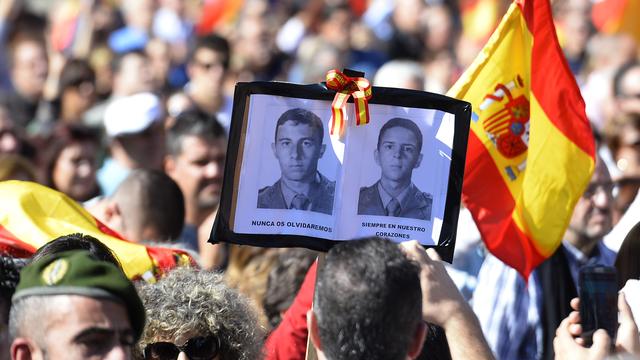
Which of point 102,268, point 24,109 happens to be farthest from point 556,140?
point 24,109

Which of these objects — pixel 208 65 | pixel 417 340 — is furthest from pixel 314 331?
pixel 208 65

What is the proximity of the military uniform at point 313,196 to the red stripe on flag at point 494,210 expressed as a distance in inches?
42.1

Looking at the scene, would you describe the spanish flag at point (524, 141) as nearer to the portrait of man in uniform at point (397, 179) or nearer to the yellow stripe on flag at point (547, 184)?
the yellow stripe on flag at point (547, 184)

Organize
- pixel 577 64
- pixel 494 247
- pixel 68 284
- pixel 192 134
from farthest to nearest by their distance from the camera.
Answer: pixel 577 64 < pixel 192 134 < pixel 494 247 < pixel 68 284

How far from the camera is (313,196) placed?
4352 mm

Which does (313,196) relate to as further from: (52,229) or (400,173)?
(52,229)

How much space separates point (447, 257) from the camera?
436 centimetres

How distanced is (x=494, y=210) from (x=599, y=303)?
1352 millimetres

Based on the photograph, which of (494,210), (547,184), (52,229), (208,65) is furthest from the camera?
(208,65)

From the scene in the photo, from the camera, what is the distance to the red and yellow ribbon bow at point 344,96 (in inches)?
169

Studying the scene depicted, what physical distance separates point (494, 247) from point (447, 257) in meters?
0.93

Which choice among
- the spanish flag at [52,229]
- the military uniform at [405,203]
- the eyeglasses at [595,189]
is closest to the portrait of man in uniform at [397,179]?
the military uniform at [405,203]

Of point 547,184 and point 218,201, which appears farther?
point 218,201

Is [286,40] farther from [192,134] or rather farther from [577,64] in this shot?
[192,134]
